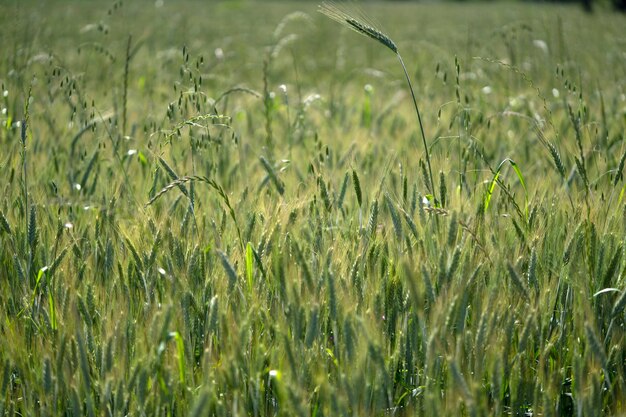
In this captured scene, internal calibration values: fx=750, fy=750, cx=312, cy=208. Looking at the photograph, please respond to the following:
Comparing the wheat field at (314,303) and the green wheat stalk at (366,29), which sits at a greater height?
the green wheat stalk at (366,29)

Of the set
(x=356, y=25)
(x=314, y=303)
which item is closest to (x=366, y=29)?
(x=356, y=25)

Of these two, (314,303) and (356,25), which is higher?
(356,25)

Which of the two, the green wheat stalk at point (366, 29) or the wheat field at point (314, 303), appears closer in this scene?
the wheat field at point (314, 303)

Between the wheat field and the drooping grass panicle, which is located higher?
the drooping grass panicle

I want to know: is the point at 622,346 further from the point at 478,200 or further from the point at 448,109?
the point at 448,109

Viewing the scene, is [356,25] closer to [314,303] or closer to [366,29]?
[366,29]

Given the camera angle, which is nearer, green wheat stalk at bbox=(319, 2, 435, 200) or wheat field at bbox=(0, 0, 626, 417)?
wheat field at bbox=(0, 0, 626, 417)

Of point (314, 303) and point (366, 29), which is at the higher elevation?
point (366, 29)

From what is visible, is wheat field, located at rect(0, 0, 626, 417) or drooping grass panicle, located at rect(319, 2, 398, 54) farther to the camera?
drooping grass panicle, located at rect(319, 2, 398, 54)

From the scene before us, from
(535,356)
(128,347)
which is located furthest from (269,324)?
(535,356)

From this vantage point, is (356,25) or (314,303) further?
(356,25)

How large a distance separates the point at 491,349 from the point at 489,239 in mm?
439

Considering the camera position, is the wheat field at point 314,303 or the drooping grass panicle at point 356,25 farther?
the drooping grass panicle at point 356,25

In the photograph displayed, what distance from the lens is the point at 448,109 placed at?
14.2 ft
